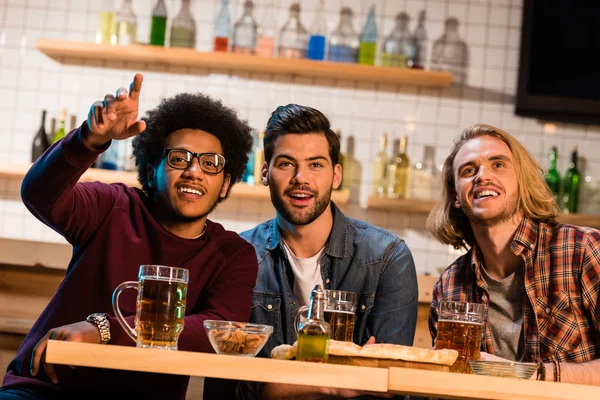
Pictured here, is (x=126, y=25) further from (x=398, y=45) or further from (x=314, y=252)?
(x=314, y=252)

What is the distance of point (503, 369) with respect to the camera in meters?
1.44

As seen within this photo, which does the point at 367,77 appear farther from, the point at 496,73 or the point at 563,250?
the point at 563,250

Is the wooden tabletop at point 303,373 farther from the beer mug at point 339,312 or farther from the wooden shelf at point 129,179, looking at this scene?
the wooden shelf at point 129,179

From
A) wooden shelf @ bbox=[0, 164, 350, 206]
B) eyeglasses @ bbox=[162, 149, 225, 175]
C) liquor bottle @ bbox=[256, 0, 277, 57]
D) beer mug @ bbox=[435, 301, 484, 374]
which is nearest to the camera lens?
beer mug @ bbox=[435, 301, 484, 374]

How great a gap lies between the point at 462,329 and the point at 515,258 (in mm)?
919

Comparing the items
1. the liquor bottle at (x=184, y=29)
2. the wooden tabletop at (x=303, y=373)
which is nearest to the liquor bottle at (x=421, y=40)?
the liquor bottle at (x=184, y=29)

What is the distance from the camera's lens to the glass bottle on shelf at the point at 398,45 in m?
4.48

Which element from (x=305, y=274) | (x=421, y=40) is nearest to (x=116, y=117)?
(x=305, y=274)

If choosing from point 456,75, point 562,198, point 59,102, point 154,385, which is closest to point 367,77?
A: point 456,75

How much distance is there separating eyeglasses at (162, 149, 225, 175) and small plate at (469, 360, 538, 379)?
93 centimetres

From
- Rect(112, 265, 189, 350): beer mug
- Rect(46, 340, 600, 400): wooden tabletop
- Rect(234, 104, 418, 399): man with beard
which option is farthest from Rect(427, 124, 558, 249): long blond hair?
Rect(112, 265, 189, 350): beer mug

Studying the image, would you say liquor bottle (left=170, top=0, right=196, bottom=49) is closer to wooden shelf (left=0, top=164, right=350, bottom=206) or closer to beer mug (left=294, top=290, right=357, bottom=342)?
wooden shelf (left=0, top=164, right=350, bottom=206)

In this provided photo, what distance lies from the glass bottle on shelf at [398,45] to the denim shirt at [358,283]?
2.07m

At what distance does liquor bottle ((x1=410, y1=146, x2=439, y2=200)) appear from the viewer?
14.6ft
